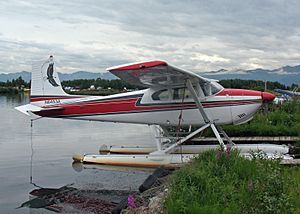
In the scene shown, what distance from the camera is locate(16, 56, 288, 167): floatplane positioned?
975cm

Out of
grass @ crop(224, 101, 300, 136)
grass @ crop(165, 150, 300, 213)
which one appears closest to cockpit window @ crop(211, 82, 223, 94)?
grass @ crop(224, 101, 300, 136)

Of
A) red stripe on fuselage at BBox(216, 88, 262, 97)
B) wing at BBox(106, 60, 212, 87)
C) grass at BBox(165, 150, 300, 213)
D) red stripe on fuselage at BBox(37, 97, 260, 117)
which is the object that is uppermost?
wing at BBox(106, 60, 212, 87)

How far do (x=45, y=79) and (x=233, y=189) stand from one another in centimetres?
809

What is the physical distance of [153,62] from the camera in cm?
796

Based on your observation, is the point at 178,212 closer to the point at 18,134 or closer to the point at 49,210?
the point at 49,210

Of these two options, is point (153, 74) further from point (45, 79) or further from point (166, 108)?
point (45, 79)

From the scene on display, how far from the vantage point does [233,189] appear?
4.73 metres

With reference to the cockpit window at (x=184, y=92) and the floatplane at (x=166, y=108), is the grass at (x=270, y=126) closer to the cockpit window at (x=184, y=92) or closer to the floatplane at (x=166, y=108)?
the floatplane at (x=166, y=108)

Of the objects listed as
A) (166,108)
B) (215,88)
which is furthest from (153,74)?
(215,88)

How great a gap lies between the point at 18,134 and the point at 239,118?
10.4 meters

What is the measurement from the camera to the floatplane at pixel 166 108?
32.0 feet

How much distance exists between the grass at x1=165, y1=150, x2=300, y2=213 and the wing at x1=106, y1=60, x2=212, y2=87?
2860 millimetres

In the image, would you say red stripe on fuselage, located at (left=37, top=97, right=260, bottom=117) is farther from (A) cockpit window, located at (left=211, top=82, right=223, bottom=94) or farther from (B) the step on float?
(B) the step on float

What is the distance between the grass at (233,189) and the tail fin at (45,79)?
6828 mm
